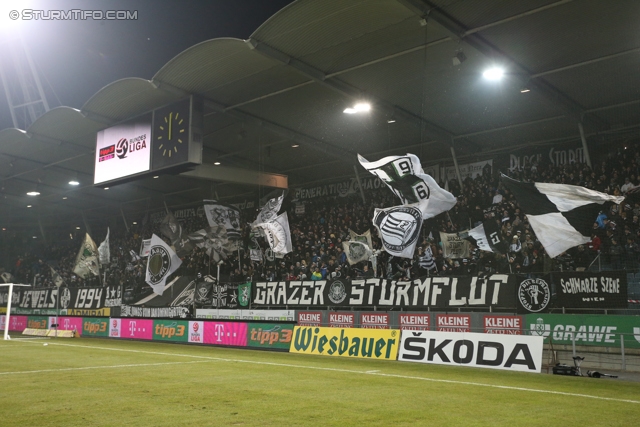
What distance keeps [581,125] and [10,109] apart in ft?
104

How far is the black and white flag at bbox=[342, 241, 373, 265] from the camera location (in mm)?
21891

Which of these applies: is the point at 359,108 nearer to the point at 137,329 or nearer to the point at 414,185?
the point at 414,185

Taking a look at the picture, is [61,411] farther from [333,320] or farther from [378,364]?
[333,320]

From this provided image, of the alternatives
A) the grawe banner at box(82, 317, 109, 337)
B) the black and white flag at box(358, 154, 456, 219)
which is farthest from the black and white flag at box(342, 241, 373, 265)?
the grawe banner at box(82, 317, 109, 337)

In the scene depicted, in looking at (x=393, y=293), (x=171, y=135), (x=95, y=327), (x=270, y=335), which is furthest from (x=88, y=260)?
(x=393, y=293)

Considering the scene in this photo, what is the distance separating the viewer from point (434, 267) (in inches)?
787

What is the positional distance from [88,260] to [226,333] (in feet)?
39.4

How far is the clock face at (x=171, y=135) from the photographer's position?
867 inches

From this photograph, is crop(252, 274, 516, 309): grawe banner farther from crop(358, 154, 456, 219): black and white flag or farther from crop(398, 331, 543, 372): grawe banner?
crop(358, 154, 456, 219): black and white flag

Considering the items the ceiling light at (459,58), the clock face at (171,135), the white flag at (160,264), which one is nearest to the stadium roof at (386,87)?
the ceiling light at (459,58)

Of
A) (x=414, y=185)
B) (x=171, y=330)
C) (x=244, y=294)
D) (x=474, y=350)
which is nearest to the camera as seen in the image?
(x=474, y=350)

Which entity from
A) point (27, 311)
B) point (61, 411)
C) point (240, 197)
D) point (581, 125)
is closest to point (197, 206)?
point (240, 197)

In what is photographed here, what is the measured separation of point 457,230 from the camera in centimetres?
2080

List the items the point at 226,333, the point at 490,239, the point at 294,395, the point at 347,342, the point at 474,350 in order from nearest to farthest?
1. the point at 294,395
2. the point at 474,350
3. the point at 490,239
4. the point at 347,342
5. the point at 226,333
